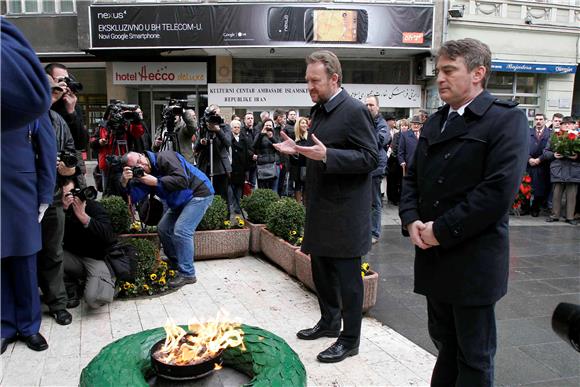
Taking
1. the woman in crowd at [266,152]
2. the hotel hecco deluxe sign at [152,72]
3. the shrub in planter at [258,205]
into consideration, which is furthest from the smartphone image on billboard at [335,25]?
the shrub in planter at [258,205]

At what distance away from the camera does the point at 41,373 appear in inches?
131

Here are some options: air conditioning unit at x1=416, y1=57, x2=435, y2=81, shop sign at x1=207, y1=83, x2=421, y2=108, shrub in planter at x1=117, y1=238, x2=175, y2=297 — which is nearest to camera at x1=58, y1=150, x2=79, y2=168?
shrub in planter at x1=117, y1=238, x2=175, y2=297

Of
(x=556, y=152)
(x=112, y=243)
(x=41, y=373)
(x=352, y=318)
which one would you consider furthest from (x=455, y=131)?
(x=556, y=152)

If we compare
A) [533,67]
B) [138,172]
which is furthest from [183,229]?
[533,67]

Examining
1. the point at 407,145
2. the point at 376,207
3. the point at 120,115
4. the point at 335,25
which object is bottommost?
the point at 376,207

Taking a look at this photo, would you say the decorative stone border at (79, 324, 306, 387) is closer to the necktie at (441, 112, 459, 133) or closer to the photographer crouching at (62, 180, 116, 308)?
the necktie at (441, 112, 459, 133)

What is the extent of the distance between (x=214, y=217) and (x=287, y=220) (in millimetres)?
1052

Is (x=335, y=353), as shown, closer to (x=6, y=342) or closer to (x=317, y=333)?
(x=317, y=333)

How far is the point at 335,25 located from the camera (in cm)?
1598

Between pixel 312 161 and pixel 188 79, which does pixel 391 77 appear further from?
pixel 312 161

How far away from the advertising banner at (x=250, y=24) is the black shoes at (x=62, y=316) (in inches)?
523

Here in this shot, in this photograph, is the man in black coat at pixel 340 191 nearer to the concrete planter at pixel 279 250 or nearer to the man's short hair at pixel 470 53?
the man's short hair at pixel 470 53

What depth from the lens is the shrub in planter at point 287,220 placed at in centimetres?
579

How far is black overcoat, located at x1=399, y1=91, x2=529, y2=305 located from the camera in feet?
7.49
